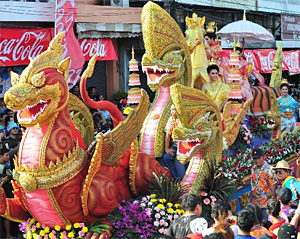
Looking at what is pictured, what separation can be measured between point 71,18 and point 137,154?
6558 mm

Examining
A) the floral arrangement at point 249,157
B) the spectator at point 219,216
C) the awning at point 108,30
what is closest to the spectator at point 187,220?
the spectator at point 219,216

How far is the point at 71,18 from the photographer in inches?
478

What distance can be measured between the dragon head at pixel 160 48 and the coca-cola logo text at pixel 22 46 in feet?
14.6

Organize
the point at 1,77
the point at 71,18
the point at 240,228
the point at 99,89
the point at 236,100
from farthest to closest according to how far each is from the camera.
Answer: the point at 99,89 < the point at 71,18 < the point at 1,77 < the point at 236,100 < the point at 240,228

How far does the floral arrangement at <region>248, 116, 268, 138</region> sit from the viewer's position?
995 centimetres

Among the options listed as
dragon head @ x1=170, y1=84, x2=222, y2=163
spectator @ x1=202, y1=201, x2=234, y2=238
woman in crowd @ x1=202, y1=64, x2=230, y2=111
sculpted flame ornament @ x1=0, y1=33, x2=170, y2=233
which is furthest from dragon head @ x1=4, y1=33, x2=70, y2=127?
woman in crowd @ x1=202, y1=64, x2=230, y2=111

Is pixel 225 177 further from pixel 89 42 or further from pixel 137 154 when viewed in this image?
pixel 89 42

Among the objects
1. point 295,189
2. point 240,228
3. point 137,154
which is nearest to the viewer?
point 240,228

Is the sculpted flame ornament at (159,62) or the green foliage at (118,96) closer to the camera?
the sculpted flame ornament at (159,62)

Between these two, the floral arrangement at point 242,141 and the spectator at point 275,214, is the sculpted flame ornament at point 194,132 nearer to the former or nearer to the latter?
the floral arrangement at point 242,141

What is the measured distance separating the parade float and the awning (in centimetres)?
556

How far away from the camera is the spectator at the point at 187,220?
4414 millimetres

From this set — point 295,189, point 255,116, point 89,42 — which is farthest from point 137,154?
point 89,42

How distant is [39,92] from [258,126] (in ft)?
18.7
